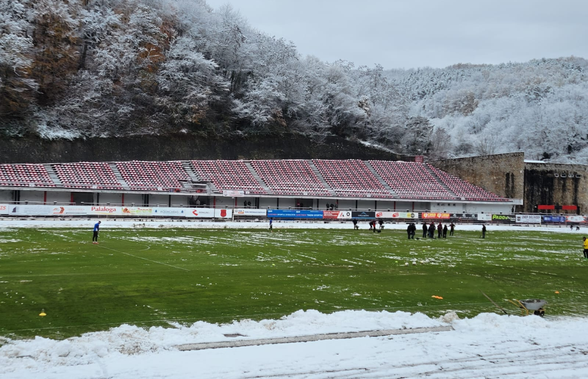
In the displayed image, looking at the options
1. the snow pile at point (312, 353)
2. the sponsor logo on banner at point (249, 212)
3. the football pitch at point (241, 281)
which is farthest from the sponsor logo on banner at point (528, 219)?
the snow pile at point (312, 353)

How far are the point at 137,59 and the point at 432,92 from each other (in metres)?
141

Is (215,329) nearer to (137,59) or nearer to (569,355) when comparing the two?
(569,355)

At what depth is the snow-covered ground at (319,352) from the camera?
9.29 meters

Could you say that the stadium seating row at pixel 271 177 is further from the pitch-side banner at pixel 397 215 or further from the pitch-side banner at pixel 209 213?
the pitch-side banner at pixel 209 213

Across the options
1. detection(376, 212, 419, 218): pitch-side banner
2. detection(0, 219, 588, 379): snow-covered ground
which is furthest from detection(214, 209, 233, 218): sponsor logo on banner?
detection(0, 219, 588, 379): snow-covered ground

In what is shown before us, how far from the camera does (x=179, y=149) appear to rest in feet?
223

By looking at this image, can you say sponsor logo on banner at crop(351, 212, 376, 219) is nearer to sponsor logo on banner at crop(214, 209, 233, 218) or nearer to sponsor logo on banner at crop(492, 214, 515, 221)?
sponsor logo on banner at crop(214, 209, 233, 218)

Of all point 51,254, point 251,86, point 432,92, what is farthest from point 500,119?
point 51,254

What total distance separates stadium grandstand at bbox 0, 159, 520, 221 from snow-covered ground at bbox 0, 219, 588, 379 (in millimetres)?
40397

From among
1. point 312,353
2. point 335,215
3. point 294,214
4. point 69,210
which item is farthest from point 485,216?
point 312,353

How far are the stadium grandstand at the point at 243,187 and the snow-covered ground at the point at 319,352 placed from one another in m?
40.4

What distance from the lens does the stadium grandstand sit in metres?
52.5

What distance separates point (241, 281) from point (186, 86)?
6412 cm

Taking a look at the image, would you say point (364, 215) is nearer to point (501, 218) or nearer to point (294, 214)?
point (294, 214)
